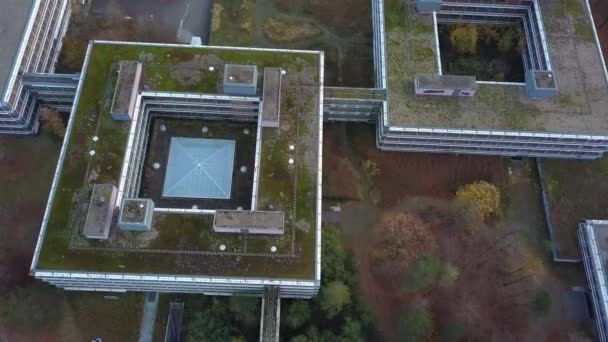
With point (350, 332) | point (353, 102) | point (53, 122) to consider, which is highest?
point (353, 102)

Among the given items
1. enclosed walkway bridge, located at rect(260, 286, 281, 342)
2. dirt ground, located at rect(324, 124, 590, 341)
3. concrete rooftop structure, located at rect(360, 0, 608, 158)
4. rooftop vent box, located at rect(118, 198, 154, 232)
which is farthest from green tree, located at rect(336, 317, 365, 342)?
rooftop vent box, located at rect(118, 198, 154, 232)

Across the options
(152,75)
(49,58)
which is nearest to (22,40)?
(49,58)

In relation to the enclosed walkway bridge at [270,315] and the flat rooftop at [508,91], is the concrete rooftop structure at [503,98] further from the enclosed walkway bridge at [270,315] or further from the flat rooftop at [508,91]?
the enclosed walkway bridge at [270,315]

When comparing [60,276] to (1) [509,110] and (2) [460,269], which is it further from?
(1) [509,110]

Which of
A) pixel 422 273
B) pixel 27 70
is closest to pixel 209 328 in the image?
pixel 422 273

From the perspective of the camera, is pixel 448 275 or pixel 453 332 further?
pixel 448 275

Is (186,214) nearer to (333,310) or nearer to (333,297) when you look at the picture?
(333,297)

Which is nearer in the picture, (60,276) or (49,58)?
→ (60,276)
